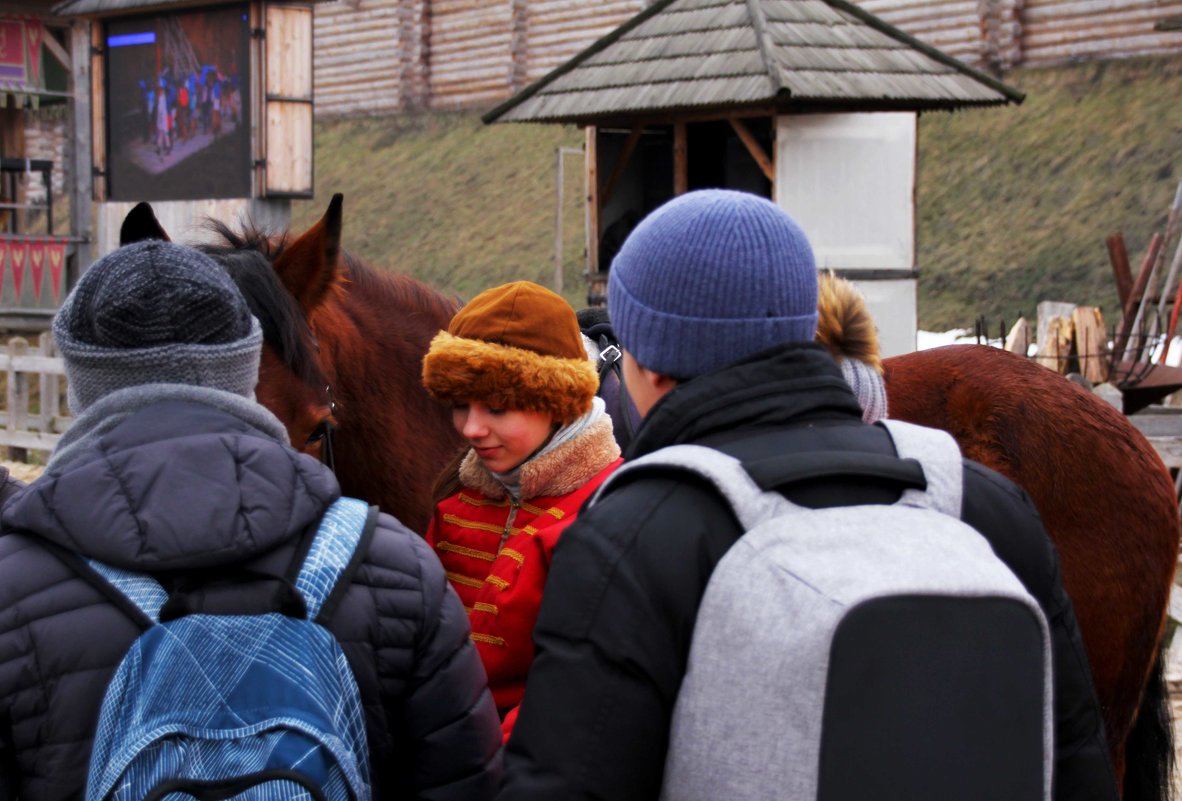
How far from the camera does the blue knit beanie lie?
164 centimetres

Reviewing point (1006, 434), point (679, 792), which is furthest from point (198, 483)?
point (1006, 434)

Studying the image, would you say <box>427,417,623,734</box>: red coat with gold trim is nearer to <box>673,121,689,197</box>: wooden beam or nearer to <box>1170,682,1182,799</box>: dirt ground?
<box>1170,682,1182,799</box>: dirt ground

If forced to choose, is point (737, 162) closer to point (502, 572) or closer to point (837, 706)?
point (502, 572)

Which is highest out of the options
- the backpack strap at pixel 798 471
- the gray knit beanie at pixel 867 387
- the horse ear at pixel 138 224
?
the horse ear at pixel 138 224

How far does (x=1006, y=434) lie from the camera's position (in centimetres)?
404

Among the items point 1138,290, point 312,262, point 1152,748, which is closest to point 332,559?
point 312,262

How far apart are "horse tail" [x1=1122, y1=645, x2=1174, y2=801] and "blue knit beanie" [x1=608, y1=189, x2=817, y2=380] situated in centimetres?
280

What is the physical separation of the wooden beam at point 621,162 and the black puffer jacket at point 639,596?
9.61m

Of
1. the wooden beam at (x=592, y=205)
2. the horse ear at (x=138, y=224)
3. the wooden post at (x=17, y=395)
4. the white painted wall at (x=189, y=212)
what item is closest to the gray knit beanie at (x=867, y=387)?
the horse ear at (x=138, y=224)

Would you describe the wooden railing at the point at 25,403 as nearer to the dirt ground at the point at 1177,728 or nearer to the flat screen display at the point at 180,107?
the flat screen display at the point at 180,107

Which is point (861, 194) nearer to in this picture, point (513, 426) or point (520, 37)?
point (513, 426)

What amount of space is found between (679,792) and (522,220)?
72.8 ft

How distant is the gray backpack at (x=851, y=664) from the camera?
1398 mm

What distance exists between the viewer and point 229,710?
5.02 feet
